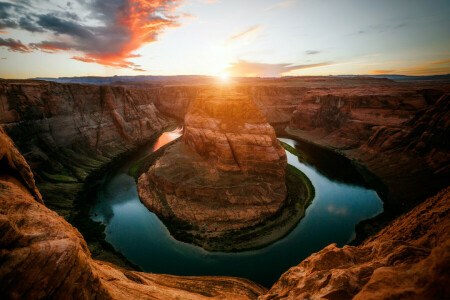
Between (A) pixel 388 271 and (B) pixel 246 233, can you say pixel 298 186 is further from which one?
(A) pixel 388 271

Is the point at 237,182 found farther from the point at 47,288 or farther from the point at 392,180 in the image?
the point at 392,180

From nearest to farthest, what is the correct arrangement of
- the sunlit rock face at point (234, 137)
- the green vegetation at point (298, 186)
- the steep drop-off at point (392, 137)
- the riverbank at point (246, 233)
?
the riverbank at point (246, 233) < the sunlit rock face at point (234, 137) < the green vegetation at point (298, 186) < the steep drop-off at point (392, 137)

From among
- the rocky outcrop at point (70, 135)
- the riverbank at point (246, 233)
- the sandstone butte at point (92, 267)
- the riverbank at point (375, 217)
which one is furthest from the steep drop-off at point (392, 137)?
the rocky outcrop at point (70, 135)

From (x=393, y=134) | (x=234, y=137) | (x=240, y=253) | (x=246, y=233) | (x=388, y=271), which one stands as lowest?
(x=240, y=253)

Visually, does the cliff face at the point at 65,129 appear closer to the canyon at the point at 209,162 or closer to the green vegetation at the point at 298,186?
the canyon at the point at 209,162

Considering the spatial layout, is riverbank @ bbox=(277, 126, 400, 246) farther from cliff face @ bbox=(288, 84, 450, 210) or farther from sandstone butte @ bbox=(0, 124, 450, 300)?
sandstone butte @ bbox=(0, 124, 450, 300)

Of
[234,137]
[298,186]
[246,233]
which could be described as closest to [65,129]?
[234,137]

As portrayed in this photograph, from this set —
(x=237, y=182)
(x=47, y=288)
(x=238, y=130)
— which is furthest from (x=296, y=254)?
(x=47, y=288)
